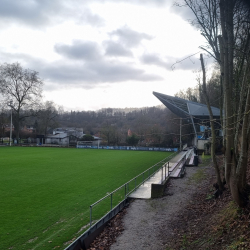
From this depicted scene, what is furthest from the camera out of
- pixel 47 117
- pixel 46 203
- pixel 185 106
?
pixel 47 117

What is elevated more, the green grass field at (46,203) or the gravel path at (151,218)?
the gravel path at (151,218)

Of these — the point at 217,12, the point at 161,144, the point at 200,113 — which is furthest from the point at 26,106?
the point at 217,12

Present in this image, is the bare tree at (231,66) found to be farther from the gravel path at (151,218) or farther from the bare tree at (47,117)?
the bare tree at (47,117)

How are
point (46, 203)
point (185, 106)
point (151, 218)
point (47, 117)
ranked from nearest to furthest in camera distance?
point (151, 218) < point (46, 203) < point (185, 106) < point (47, 117)

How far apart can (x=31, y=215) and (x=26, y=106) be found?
5345 centimetres

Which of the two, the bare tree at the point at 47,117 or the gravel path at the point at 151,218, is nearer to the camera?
the gravel path at the point at 151,218

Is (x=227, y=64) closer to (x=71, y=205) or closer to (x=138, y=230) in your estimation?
(x=138, y=230)

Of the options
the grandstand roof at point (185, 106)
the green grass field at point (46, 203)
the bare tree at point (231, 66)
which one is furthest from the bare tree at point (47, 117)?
the bare tree at point (231, 66)

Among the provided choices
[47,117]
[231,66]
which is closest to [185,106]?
[231,66]

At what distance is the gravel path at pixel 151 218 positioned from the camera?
26.0 feet

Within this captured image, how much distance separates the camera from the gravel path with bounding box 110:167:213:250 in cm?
791

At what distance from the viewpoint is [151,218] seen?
10.1m

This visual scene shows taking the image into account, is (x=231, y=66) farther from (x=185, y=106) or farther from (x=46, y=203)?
(x=185, y=106)

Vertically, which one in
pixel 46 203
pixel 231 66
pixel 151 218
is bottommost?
pixel 46 203
